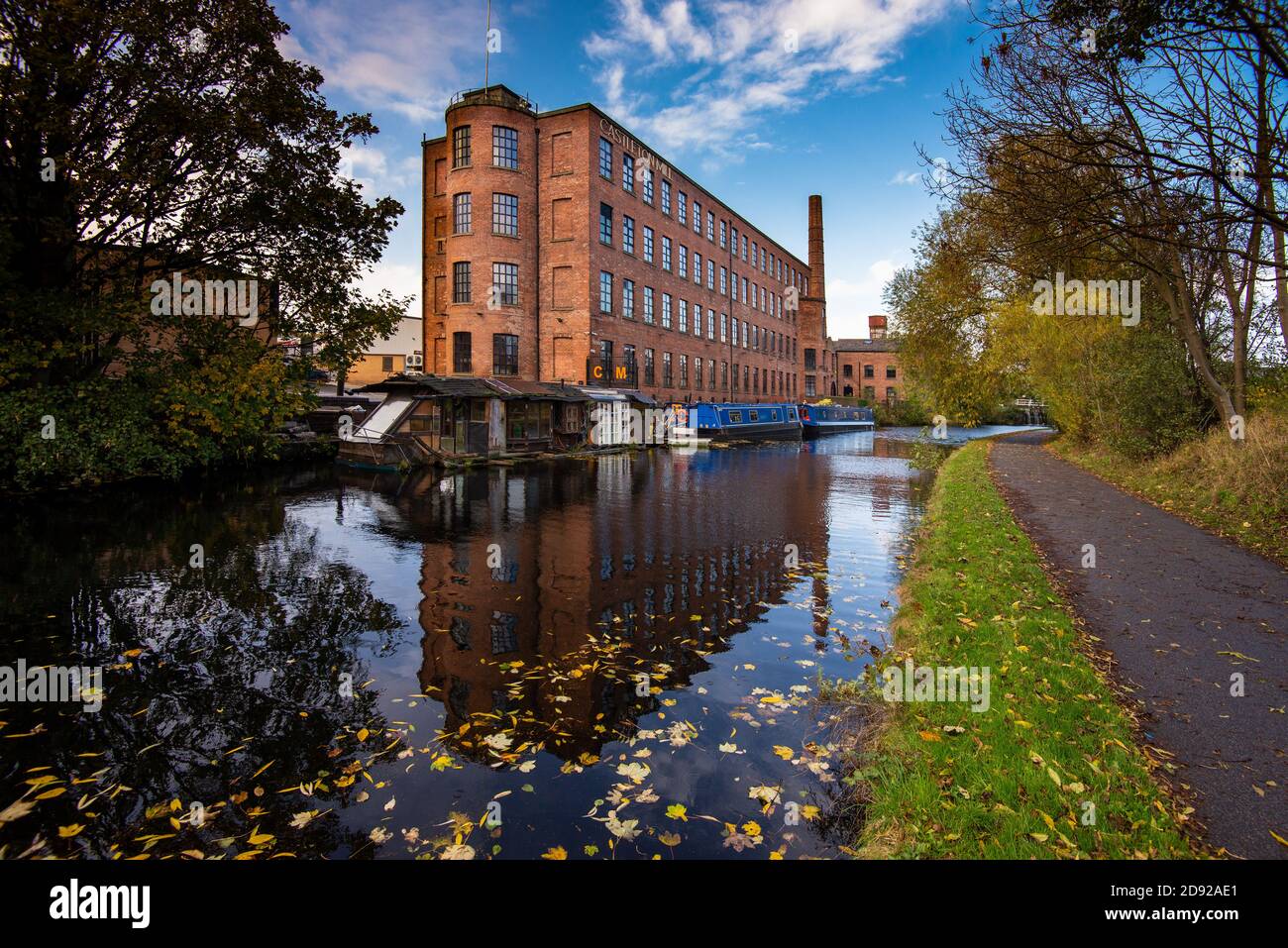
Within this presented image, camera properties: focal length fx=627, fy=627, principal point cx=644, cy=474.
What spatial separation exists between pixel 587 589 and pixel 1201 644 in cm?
579

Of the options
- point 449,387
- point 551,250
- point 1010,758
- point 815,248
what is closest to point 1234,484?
point 1010,758

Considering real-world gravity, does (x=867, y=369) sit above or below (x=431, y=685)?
above

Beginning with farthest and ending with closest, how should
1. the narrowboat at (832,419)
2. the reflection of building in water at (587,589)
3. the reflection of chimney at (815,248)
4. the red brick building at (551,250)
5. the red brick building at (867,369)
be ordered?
1. the red brick building at (867,369)
2. the reflection of chimney at (815,248)
3. the narrowboat at (832,419)
4. the red brick building at (551,250)
5. the reflection of building in water at (587,589)

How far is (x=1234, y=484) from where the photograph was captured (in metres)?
10.5

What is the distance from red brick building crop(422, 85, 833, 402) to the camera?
102 feet

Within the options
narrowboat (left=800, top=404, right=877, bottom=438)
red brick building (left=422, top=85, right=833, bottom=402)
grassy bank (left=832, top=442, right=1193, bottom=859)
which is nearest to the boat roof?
red brick building (left=422, top=85, right=833, bottom=402)

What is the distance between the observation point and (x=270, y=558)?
8.95 metres

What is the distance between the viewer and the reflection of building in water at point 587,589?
4828 millimetres

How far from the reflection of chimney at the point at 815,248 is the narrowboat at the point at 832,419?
14.4 metres

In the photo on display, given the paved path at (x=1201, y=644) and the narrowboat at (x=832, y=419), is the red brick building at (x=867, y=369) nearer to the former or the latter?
the narrowboat at (x=832, y=419)

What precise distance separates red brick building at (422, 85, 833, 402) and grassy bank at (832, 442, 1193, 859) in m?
28.0

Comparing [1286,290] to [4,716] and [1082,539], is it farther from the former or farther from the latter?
[4,716]

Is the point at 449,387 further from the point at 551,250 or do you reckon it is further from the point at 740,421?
the point at 740,421

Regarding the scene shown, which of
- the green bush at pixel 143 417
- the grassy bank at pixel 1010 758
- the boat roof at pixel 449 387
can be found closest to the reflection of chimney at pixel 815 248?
the boat roof at pixel 449 387
